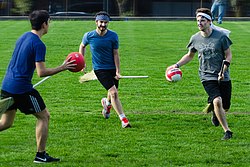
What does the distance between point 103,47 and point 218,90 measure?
2155mm

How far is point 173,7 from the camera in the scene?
4969cm

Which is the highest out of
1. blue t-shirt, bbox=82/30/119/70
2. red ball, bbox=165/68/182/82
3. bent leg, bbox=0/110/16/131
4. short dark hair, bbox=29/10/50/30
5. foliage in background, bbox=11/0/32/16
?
short dark hair, bbox=29/10/50/30

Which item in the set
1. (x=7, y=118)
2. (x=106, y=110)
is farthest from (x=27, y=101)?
(x=106, y=110)

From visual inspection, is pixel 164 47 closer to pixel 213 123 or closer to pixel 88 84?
pixel 88 84

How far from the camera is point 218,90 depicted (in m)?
11.1

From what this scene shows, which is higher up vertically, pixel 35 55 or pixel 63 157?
pixel 35 55

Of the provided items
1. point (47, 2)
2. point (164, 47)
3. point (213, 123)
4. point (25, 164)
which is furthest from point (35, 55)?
point (47, 2)

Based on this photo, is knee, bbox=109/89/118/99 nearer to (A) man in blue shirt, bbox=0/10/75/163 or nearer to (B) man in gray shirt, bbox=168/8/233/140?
(B) man in gray shirt, bbox=168/8/233/140

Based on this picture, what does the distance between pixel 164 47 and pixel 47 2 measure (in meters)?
24.9

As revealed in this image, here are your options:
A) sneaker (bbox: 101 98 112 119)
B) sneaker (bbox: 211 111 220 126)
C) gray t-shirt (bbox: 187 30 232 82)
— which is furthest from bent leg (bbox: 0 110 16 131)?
sneaker (bbox: 211 111 220 126)

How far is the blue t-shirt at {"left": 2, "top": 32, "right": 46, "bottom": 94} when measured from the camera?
8.98m

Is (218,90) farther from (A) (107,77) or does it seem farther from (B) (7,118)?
(B) (7,118)

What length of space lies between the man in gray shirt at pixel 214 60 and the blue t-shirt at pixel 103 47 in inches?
59.2

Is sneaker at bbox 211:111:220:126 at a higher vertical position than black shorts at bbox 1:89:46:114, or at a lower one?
lower
